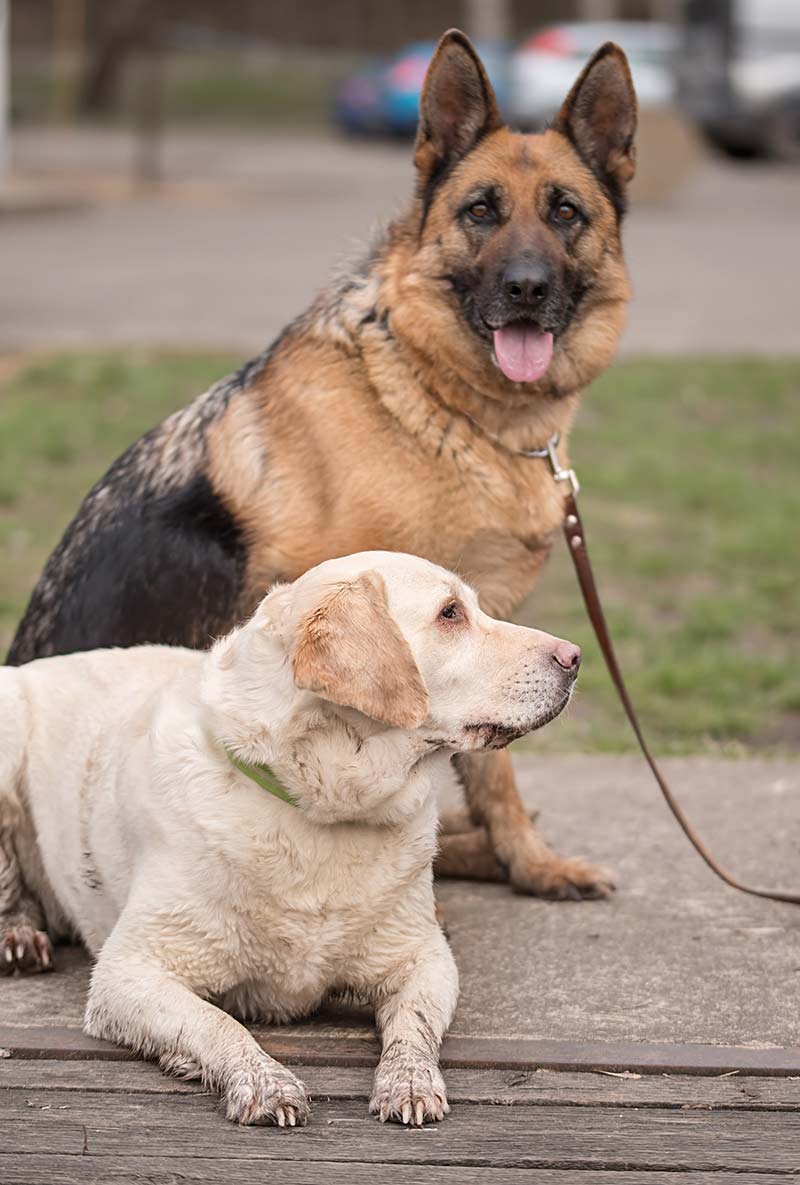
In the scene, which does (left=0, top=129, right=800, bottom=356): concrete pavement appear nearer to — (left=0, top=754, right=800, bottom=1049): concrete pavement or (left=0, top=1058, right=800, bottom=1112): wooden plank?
(left=0, top=754, right=800, bottom=1049): concrete pavement

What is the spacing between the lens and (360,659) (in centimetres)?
314

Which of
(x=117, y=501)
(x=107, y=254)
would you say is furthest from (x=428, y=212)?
(x=107, y=254)

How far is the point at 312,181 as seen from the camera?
22641mm

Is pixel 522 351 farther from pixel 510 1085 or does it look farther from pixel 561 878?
pixel 510 1085

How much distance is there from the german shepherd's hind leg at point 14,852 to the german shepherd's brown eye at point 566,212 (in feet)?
5.84

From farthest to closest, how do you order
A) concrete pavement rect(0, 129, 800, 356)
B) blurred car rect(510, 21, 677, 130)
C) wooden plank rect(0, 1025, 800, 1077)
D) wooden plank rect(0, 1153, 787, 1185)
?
blurred car rect(510, 21, 677, 130), concrete pavement rect(0, 129, 800, 356), wooden plank rect(0, 1025, 800, 1077), wooden plank rect(0, 1153, 787, 1185)

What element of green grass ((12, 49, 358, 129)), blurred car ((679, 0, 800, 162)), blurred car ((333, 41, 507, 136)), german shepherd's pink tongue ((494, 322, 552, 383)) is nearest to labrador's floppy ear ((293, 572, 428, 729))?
german shepherd's pink tongue ((494, 322, 552, 383))

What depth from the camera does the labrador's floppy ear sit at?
3.11 m

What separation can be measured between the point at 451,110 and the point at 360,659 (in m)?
1.81

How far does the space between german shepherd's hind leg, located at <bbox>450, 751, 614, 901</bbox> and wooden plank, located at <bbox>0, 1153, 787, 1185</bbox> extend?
1319 mm

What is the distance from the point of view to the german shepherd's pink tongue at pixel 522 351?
14.0 ft

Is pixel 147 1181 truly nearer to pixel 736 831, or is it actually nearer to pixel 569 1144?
pixel 569 1144

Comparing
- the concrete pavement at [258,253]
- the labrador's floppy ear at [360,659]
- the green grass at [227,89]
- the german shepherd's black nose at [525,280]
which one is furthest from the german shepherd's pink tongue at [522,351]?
the green grass at [227,89]

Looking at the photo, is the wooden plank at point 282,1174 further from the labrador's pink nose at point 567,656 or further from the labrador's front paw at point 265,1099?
the labrador's pink nose at point 567,656
